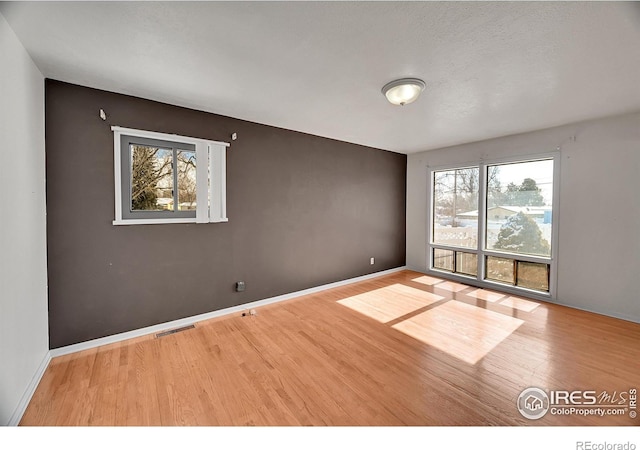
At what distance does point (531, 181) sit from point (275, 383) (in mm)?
4382

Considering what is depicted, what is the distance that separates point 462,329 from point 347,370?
4.89 ft

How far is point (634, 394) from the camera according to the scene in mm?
1870

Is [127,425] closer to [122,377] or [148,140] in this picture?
[122,377]

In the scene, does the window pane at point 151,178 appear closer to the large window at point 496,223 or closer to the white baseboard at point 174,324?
the white baseboard at point 174,324

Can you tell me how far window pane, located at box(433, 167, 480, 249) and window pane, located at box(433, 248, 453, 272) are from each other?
0.18m

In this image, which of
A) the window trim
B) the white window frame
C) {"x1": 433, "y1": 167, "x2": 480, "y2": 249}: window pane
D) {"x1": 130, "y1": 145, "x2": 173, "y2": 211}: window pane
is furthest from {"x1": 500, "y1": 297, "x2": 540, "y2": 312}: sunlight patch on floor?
{"x1": 130, "y1": 145, "x2": 173, "y2": 211}: window pane

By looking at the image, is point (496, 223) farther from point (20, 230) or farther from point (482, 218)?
point (20, 230)

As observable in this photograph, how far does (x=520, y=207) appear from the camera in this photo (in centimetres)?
399

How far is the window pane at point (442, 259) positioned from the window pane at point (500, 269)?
0.66m

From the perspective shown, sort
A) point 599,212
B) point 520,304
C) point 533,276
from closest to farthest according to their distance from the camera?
→ point 599,212 < point 520,304 < point 533,276

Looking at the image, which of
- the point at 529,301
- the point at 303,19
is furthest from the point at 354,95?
the point at 529,301

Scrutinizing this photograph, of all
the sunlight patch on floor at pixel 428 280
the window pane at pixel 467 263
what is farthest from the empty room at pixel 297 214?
the sunlight patch on floor at pixel 428 280

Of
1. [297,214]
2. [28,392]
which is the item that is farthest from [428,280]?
Result: [28,392]

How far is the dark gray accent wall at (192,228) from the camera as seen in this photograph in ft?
7.71
